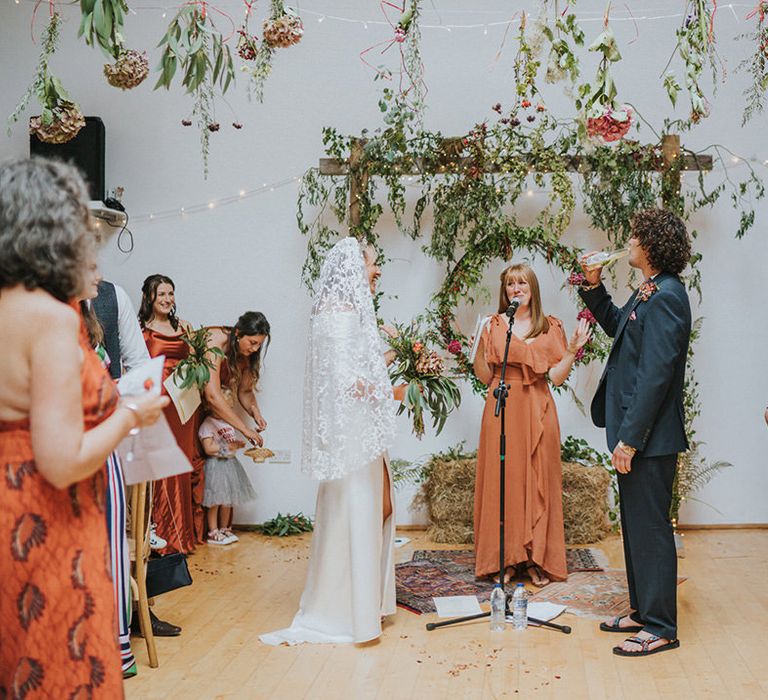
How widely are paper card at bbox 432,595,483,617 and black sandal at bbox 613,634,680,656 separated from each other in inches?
30.3

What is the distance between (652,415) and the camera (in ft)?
11.9

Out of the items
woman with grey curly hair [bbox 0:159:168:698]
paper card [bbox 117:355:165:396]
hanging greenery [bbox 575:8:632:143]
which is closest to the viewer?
woman with grey curly hair [bbox 0:159:168:698]

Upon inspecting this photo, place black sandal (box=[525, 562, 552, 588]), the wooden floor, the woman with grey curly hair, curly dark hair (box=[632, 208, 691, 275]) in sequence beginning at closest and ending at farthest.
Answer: the woman with grey curly hair
the wooden floor
curly dark hair (box=[632, 208, 691, 275])
black sandal (box=[525, 562, 552, 588])

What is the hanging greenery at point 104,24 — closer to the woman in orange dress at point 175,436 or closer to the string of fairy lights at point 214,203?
the woman in orange dress at point 175,436

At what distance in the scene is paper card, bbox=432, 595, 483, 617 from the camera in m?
4.23

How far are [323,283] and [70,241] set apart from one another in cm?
208

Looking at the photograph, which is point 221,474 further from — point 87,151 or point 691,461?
point 691,461

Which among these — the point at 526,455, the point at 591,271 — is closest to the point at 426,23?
the point at 591,271

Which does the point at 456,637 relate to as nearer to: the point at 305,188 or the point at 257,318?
the point at 257,318

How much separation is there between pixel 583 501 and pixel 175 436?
99.1 inches

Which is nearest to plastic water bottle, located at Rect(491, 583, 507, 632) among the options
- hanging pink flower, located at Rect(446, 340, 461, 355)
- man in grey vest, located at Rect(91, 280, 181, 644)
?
man in grey vest, located at Rect(91, 280, 181, 644)

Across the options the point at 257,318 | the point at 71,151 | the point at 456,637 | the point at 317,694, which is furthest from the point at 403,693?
the point at 71,151

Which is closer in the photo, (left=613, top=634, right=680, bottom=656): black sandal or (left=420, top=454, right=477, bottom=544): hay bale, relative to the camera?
(left=613, top=634, right=680, bottom=656): black sandal

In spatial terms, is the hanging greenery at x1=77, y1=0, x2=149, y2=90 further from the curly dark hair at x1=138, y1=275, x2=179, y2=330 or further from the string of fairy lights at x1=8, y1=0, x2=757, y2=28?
the string of fairy lights at x1=8, y1=0, x2=757, y2=28
